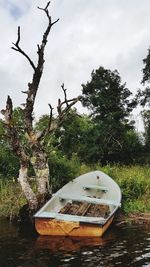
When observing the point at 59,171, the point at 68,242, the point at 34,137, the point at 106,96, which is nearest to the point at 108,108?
the point at 106,96

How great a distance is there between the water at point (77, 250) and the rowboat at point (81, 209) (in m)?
0.31

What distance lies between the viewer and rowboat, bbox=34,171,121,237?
44.4 feet

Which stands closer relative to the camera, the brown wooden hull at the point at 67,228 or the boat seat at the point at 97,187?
the brown wooden hull at the point at 67,228

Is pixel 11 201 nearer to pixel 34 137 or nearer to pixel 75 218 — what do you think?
pixel 34 137

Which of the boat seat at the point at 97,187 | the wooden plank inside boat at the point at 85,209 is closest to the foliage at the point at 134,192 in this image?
the boat seat at the point at 97,187

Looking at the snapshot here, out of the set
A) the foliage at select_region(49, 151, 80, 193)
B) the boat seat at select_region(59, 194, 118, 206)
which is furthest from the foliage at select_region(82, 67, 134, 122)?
the boat seat at select_region(59, 194, 118, 206)

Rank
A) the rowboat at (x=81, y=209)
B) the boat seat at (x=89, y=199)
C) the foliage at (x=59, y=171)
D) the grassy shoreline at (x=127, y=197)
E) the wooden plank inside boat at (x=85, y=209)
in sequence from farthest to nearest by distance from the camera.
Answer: the foliage at (x=59, y=171) → the grassy shoreline at (x=127, y=197) → the wooden plank inside boat at (x=85, y=209) → the boat seat at (x=89, y=199) → the rowboat at (x=81, y=209)

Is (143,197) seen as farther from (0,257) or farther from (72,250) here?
(0,257)

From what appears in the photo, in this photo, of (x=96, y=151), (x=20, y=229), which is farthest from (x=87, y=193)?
(x=96, y=151)

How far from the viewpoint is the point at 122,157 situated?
3522cm

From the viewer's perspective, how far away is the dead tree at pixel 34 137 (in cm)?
A: 1566

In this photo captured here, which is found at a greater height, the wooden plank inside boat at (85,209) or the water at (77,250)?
the wooden plank inside boat at (85,209)

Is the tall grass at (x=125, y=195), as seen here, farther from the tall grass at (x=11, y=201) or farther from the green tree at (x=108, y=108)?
the green tree at (x=108, y=108)

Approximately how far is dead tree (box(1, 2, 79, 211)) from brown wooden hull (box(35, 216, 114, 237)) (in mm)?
1558
